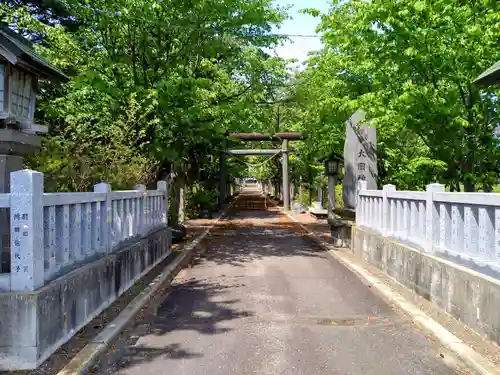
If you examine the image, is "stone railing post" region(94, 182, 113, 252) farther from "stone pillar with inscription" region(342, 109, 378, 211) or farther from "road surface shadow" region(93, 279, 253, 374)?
"stone pillar with inscription" region(342, 109, 378, 211)

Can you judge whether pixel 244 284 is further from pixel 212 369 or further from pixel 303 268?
Result: pixel 212 369

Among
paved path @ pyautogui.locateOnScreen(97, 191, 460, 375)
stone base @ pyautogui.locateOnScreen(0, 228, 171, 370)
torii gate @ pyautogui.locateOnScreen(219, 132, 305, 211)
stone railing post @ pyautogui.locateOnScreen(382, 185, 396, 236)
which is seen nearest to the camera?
stone base @ pyautogui.locateOnScreen(0, 228, 171, 370)

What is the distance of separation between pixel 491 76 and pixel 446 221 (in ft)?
7.42

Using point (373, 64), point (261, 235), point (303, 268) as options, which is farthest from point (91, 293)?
point (261, 235)

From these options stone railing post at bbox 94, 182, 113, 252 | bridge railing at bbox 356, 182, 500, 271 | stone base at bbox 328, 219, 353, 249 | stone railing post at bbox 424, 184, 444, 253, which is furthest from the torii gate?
stone railing post at bbox 94, 182, 113, 252

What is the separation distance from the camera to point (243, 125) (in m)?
16.2

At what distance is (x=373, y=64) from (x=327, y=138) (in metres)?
9.98

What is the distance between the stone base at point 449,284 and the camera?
5.40 meters

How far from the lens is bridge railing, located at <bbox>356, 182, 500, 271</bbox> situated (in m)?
5.72

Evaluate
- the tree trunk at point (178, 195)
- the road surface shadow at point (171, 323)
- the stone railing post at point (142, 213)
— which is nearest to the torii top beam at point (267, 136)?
the tree trunk at point (178, 195)

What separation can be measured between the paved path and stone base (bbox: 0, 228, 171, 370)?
2.01 ft

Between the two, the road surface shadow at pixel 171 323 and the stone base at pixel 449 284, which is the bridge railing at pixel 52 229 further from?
the stone base at pixel 449 284

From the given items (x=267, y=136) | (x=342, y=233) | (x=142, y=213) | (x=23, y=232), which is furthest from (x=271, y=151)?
(x=23, y=232)

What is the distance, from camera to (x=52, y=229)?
5332mm
